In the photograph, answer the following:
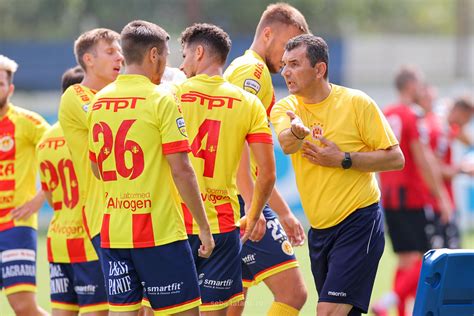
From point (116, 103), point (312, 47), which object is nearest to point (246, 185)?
point (312, 47)

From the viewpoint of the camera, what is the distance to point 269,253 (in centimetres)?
742

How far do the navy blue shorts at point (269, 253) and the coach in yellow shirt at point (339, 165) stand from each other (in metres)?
0.42

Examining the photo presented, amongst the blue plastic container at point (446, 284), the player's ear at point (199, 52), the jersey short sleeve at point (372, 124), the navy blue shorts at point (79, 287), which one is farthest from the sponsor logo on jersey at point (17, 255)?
A: the blue plastic container at point (446, 284)

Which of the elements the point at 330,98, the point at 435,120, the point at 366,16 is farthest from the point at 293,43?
the point at 366,16

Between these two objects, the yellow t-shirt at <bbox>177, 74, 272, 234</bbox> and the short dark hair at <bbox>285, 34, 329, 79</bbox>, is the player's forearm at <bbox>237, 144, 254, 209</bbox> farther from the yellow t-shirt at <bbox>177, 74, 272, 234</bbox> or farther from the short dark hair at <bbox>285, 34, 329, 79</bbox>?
the short dark hair at <bbox>285, 34, 329, 79</bbox>

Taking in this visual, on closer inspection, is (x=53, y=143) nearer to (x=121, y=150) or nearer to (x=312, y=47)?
(x=121, y=150)

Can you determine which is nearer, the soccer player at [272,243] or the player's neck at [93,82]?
the soccer player at [272,243]

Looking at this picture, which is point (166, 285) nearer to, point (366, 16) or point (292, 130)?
point (292, 130)

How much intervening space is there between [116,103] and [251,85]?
4.98 ft

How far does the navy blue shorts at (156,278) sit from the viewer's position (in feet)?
19.9

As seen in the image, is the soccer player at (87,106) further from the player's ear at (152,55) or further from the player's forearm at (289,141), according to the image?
the player's forearm at (289,141)

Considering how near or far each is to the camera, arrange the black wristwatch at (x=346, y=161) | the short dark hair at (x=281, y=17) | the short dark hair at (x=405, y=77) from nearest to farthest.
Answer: the black wristwatch at (x=346, y=161), the short dark hair at (x=281, y=17), the short dark hair at (x=405, y=77)

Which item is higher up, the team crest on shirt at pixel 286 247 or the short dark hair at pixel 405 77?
the short dark hair at pixel 405 77

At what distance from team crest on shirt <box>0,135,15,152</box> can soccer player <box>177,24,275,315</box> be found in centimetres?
256
